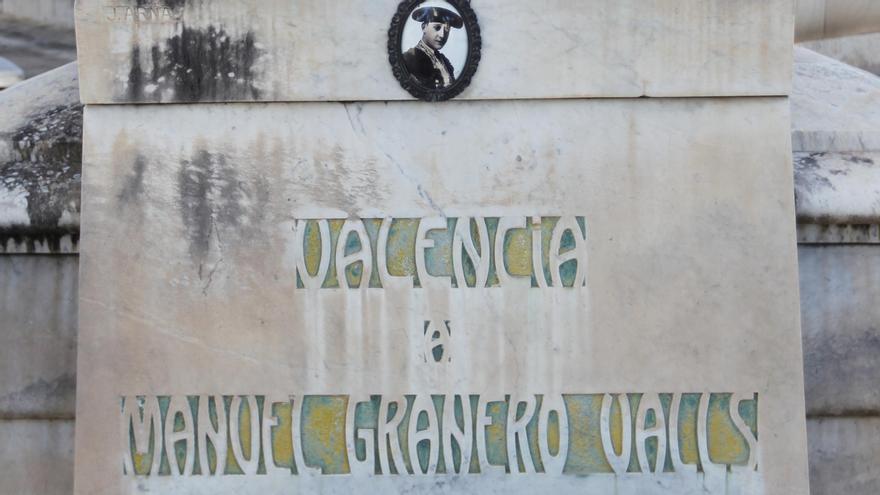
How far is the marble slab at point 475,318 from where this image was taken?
526 centimetres

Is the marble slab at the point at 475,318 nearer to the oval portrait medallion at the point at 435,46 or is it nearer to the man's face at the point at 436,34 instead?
the oval portrait medallion at the point at 435,46

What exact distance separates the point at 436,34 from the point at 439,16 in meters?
0.07

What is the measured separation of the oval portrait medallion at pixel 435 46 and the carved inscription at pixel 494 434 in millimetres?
1151

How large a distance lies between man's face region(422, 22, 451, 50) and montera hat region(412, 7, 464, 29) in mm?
16

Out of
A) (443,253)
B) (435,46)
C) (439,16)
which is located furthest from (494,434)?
(439,16)

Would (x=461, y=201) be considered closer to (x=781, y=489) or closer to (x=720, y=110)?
(x=720, y=110)

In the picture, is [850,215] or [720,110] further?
[850,215]

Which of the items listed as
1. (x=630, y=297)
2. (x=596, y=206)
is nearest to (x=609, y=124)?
(x=596, y=206)

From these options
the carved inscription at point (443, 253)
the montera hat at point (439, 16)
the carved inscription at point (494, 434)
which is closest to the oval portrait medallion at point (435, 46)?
the montera hat at point (439, 16)

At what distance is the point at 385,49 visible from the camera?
5281mm

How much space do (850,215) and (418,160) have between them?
5.75 feet

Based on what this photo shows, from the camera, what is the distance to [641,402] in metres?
5.27

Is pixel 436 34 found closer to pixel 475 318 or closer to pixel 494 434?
pixel 475 318

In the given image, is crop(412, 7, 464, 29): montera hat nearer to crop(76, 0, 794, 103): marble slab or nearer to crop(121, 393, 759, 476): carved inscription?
crop(76, 0, 794, 103): marble slab
